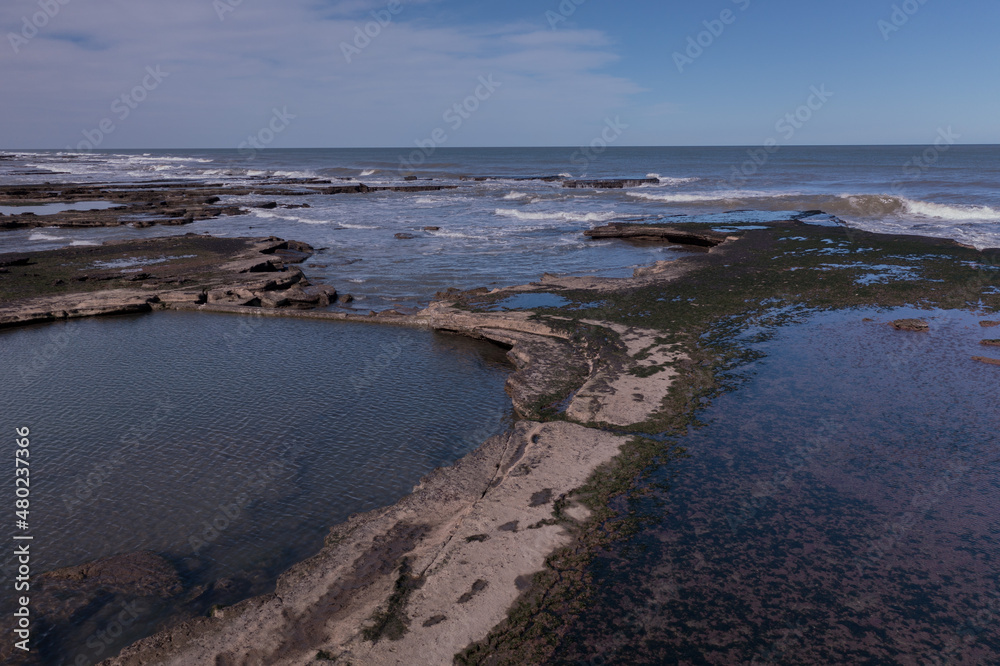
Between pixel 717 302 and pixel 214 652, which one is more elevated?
pixel 717 302

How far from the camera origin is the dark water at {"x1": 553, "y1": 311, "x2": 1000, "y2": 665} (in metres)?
5.61

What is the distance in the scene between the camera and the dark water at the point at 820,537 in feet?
18.4

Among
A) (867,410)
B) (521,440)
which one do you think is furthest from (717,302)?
(521,440)

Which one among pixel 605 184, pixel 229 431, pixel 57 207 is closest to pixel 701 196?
pixel 605 184

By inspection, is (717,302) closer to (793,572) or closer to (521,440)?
(521,440)

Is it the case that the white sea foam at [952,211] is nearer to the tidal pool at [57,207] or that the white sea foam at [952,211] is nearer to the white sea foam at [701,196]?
the white sea foam at [701,196]

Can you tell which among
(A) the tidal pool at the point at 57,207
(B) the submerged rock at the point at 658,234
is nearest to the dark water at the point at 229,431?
(B) the submerged rock at the point at 658,234

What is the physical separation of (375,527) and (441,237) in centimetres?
2713

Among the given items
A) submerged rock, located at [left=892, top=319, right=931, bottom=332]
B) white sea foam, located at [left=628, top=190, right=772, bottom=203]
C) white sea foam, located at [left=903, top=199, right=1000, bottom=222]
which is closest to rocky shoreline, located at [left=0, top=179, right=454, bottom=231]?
white sea foam, located at [left=628, top=190, right=772, bottom=203]

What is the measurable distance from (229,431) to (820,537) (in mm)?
9408

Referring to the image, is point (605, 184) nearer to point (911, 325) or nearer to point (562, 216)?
point (562, 216)

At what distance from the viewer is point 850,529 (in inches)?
285

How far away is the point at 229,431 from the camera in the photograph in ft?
34.2

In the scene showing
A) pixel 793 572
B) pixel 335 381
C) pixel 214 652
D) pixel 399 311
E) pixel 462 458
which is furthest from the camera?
pixel 399 311
